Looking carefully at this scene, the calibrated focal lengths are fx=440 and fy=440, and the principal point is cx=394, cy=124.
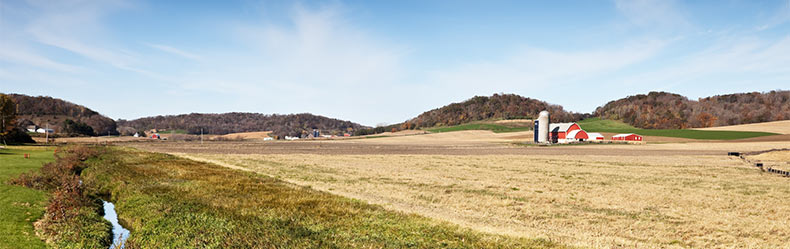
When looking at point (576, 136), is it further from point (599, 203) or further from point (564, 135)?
point (599, 203)

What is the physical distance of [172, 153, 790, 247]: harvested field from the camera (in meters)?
14.6

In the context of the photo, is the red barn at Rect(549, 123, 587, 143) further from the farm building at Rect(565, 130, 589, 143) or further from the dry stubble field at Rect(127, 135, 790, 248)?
the dry stubble field at Rect(127, 135, 790, 248)

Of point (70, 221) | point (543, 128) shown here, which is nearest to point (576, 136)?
point (543, 128)

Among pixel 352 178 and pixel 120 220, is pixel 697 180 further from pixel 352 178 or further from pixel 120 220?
pixel 120 220

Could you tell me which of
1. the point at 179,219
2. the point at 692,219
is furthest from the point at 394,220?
the point at 692,219

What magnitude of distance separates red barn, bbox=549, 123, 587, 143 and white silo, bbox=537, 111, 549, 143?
117 inches

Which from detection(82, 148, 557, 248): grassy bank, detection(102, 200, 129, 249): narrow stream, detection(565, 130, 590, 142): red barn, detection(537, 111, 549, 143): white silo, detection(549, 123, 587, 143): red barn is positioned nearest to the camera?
detection(82, 148, 557, 248): grassy bank

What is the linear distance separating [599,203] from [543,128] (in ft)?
354

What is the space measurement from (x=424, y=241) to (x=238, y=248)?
5.28 m

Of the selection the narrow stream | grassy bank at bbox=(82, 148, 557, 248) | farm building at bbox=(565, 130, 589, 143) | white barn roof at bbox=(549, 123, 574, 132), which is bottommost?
the narrow stream

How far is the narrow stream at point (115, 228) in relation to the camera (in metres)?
15.9

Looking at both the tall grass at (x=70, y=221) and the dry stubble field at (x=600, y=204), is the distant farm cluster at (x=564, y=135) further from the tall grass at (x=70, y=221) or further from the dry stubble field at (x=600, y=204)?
the tall grass at (x=70, y=221)

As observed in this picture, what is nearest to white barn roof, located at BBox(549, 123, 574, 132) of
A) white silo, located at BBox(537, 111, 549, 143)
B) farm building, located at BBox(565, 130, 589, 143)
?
farm building, located at BBox(565, 130, 589, 143)

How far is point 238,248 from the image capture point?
12375 millimetres
